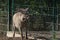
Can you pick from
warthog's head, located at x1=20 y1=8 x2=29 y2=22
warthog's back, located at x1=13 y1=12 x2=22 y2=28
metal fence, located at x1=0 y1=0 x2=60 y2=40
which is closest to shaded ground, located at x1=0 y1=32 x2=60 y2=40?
metal fence, located at x1=0 y1=0 x2=60 y2=40

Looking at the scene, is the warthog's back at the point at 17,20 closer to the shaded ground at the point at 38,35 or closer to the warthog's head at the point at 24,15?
the warthog's head at the point at 24,15

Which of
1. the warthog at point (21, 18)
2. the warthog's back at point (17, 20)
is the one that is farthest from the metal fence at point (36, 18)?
the warthog at point (21, 18)

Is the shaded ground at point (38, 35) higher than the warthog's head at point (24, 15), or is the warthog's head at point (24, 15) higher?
the warthog's head at point (24, 15)

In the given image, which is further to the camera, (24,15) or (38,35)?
(38,35)

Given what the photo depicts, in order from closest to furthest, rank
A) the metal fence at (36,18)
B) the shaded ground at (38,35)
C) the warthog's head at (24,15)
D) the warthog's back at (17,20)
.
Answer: the warthog's head at (24,15) → the warthog's back at (17,20) → the shaded ground at (38,35) → the metal fence at (36,18)

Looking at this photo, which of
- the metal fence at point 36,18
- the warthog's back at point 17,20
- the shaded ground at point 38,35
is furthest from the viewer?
the metal fence at point 36,18

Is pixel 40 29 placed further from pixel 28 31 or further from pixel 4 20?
pixel 4 20

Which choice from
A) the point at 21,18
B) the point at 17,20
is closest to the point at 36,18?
the point at 17,20

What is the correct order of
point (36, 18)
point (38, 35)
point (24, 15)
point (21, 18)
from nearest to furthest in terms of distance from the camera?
1. point (24, 15)
2. point (21, 18)
3. point (38, 35)
4. point (36, 18)

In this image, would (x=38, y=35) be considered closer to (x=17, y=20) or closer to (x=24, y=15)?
(x=17, y=20)

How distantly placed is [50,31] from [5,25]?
6.55 feet

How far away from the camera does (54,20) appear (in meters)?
9.80

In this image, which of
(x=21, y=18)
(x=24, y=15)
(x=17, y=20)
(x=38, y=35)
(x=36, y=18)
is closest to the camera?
(x=24, y=15)

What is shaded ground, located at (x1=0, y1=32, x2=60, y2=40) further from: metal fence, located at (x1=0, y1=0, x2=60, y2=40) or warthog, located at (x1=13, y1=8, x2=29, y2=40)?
warthog, located at (x1=13, y1=8, x2=29, y2=40)
